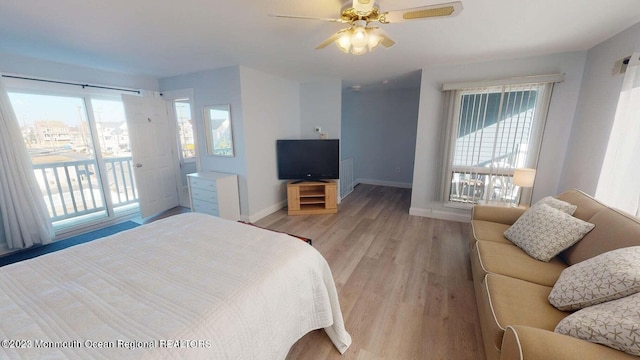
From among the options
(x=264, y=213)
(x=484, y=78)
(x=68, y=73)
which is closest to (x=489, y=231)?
(x=484, y=78)

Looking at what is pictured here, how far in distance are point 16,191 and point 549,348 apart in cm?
485

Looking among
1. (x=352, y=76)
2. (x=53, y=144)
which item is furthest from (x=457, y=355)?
(x=53, y=144)

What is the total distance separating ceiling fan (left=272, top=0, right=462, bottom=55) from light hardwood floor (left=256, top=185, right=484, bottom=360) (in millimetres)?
2074

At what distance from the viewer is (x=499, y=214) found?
2377 millimetres

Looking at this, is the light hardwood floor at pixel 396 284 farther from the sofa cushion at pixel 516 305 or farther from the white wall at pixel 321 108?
the white wall at pixel 321 108

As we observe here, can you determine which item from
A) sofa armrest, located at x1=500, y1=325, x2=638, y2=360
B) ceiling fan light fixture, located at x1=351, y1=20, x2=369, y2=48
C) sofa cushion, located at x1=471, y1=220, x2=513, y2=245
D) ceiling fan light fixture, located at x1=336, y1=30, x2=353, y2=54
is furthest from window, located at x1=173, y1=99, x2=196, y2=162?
sofa armrest, located at x1=500, y1=325, x2=638, y2=360

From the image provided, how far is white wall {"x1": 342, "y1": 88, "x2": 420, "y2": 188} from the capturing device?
5.46m

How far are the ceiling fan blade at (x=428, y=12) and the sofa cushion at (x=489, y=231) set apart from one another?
1792 mm

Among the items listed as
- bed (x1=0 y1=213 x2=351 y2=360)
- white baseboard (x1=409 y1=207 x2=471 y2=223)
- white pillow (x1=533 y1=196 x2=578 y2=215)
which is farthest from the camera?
white baseboard (x1=409 y1=207 x2=471 y2=223)

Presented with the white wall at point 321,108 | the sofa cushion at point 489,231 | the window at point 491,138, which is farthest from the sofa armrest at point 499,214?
the white wall at point 321,108

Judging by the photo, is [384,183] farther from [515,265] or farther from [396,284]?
[515,265]

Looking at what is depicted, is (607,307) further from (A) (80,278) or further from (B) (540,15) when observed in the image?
(A) (80,278)

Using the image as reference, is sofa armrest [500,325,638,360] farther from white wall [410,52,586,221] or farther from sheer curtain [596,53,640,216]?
white wall [410,52,586,221]

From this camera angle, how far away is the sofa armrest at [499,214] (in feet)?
7.63
